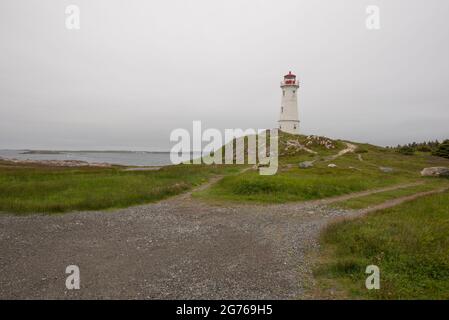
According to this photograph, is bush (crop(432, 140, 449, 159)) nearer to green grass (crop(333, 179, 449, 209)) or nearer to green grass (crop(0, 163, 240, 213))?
green grass (crop(333, 179, 449, 209))

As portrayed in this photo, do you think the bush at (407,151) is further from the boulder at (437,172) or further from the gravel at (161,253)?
the gravel at (161,253)

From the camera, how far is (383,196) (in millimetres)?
25234

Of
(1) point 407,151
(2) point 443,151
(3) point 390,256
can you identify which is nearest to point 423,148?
(1) point 407,151

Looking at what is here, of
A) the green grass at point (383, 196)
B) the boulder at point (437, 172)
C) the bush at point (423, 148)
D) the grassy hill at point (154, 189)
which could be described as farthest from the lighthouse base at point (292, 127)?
the green grass at point (383, 196)

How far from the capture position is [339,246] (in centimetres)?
1239

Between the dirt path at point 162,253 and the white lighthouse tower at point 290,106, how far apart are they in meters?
66.9

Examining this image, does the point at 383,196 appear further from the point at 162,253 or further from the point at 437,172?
the point at 162,253

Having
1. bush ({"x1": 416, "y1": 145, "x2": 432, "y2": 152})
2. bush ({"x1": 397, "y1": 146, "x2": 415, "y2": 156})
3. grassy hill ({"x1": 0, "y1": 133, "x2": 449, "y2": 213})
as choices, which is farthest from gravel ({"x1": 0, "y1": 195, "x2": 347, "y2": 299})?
bush ({"x1": 416, "y1": 145, "x2": 432, "y2": 152})

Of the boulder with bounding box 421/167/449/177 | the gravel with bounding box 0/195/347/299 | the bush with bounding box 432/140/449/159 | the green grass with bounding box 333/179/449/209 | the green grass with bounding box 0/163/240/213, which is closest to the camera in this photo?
the gravel with bounding box 0/195/347/299

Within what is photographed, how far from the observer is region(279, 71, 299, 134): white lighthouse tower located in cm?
8325

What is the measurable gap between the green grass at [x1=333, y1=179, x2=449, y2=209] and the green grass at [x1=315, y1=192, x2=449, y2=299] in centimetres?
569

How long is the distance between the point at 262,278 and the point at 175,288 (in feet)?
10.4
